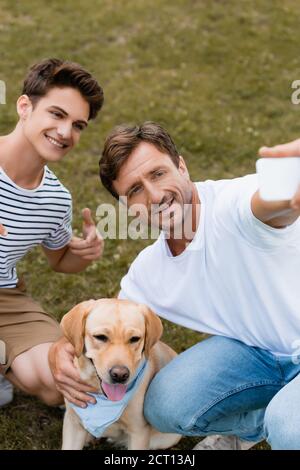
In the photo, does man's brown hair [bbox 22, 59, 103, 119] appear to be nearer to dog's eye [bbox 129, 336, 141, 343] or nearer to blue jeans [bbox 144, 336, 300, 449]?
dog's eye [bbox 129, 336, 141, 343]

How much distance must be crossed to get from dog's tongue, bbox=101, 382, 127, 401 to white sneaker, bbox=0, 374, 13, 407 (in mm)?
1002

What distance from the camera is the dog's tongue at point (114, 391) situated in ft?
12.0

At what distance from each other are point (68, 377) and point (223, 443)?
1.12 meters

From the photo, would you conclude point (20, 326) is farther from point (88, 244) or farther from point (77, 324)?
point (77, 324)

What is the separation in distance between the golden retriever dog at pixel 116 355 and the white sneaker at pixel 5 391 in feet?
1.99

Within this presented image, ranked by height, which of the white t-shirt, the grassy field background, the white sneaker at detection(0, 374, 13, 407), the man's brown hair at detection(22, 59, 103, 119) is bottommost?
the white sneaker at detection(0, 374, 13, 407)

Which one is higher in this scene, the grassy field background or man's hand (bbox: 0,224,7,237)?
the grassy field background

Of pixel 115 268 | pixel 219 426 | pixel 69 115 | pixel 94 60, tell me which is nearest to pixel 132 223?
pixel 115 268

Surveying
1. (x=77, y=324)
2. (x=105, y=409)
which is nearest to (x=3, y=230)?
(x=77, y=324)

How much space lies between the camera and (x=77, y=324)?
3.53 m

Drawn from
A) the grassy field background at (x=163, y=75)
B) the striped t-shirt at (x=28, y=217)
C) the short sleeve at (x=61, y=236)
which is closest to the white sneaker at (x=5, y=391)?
the striped t-shirt at (x=28, y=217)

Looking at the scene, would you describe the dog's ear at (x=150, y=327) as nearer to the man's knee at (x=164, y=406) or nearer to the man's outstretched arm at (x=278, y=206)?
the man's knee at (x=164, y=406)

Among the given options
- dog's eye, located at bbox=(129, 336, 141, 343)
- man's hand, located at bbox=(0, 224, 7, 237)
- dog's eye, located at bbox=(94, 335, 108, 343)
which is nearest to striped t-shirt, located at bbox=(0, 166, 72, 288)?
man's hand, located at bbox=(0, 224, 7, 237)

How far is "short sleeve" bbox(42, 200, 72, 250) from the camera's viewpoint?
4.39 m
